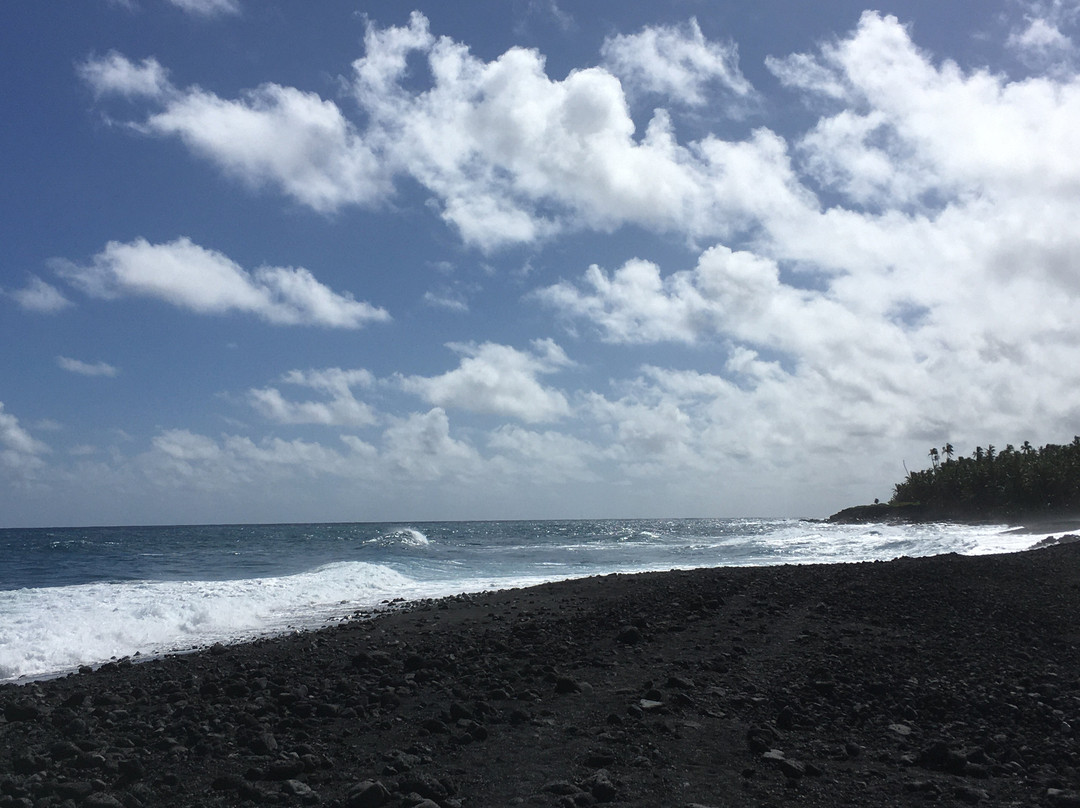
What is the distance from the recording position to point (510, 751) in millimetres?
6641

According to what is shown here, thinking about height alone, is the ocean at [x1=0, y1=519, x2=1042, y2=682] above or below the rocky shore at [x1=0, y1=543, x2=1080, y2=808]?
below

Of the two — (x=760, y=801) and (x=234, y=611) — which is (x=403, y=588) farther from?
(x=760, y=801)

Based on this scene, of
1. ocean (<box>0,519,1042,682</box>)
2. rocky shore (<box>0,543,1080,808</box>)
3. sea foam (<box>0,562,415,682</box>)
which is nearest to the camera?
rocky shore (<box>0,543,1080,808</box>)

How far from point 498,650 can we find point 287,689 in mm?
3164

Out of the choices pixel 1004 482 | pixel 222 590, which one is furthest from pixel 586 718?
pixel 1004 482

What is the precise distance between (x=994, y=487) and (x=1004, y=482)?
5.73ft

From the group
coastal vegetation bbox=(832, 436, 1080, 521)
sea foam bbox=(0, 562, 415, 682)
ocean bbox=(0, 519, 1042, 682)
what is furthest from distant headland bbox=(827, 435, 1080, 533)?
sea foam bbox=(0, 562, 415, 682)

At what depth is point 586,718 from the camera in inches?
296

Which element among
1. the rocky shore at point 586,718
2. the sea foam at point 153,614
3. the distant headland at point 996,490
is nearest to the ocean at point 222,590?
the sea foam at point 153,614

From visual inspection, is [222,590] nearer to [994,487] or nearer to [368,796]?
[368,796]

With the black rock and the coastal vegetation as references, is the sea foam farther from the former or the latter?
the coastal vegetation

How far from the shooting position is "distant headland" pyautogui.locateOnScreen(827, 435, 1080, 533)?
77.6 metres

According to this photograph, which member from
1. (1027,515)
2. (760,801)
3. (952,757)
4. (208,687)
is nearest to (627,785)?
(760,801)

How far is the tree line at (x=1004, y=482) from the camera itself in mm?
78125
